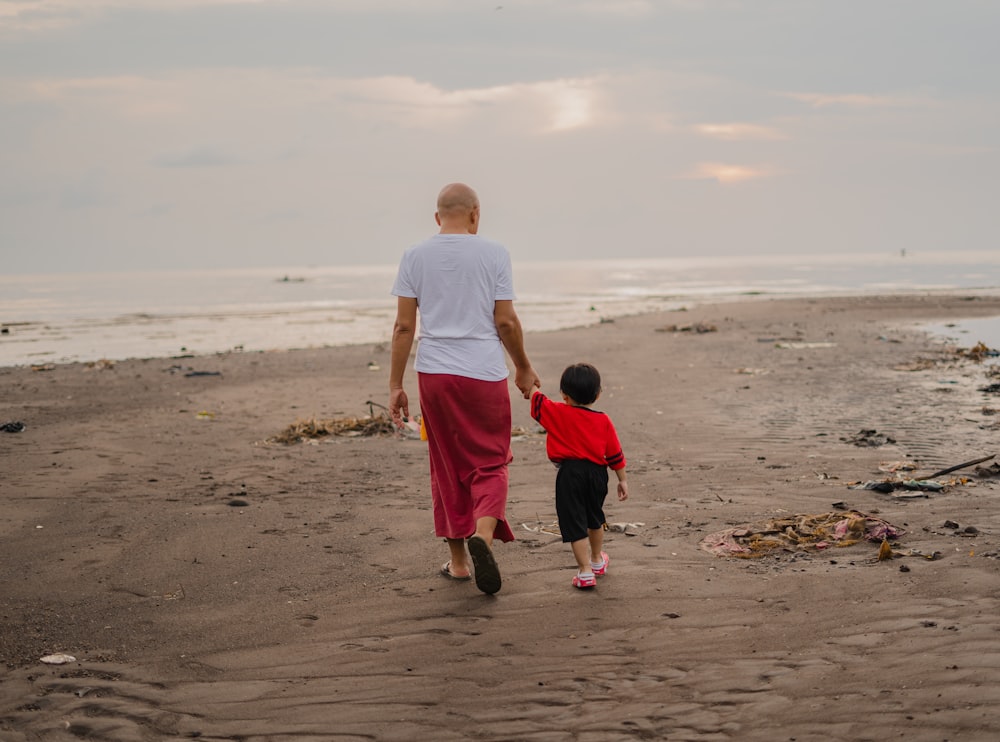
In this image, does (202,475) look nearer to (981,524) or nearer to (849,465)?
(849,465)

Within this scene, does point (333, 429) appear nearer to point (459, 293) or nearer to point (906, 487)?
point (459, 293)

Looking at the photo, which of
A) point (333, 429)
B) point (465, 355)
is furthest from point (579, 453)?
point (333, 429)

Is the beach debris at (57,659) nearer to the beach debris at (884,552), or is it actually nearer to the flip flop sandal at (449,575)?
the flip flop sandal at (449,575)

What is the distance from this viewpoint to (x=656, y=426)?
33.3 feet

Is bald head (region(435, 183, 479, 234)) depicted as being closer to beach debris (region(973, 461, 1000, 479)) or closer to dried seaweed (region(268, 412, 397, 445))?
beach debris (region(973, 461, 1000, 479))

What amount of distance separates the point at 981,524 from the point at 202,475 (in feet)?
20.7

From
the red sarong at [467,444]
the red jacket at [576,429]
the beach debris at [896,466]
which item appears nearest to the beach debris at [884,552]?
the red jacket at [576,429]

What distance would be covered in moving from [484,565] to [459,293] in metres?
1.42

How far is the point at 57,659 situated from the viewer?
391cm

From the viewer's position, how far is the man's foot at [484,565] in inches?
174

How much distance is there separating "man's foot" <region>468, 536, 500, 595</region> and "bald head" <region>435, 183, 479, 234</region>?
1646mm

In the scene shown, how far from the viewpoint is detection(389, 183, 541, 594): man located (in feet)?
15.0

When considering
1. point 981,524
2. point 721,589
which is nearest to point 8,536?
point 721,589

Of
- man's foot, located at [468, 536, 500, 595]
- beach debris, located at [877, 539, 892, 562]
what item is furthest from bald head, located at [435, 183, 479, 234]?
beach debris, located at [877, 539, 892, 562]
